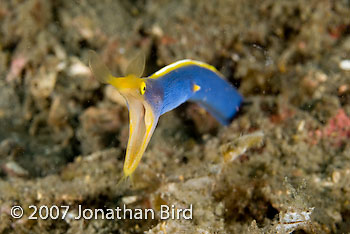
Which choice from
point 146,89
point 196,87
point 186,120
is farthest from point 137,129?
point 186,120

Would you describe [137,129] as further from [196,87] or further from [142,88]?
[196,87]

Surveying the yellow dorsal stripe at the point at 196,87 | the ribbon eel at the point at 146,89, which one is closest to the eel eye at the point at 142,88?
the ribbon eel at the point at 146,89

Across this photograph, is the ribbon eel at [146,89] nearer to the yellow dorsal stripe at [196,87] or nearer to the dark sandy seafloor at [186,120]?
the yellow dorsal stripe at [196,87]

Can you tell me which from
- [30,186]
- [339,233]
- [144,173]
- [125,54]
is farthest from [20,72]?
[339,233]

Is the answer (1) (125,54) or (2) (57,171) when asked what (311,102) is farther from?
(2) (57,171)

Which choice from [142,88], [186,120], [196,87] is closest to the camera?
[142,88]

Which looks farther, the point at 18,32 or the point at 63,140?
the point at 18,32
